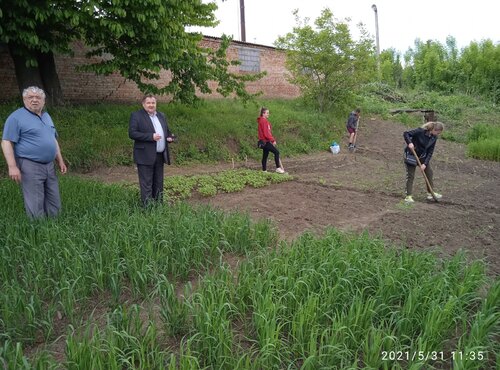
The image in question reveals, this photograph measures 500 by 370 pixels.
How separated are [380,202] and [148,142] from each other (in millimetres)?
4211

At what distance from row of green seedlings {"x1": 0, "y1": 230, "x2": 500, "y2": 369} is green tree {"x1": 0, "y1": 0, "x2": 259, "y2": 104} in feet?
22.0

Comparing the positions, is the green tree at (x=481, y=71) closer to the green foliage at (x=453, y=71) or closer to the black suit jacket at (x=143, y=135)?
the green foliage at (x=453, y=71)

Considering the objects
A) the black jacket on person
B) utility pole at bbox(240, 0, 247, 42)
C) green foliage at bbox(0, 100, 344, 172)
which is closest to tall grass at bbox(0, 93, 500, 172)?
green foliage at bbox(0, 100, 344, 172)

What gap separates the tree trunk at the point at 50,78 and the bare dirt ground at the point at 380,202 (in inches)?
119

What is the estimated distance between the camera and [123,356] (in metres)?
2.38

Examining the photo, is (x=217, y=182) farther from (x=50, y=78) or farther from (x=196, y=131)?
(x=50, y=78)

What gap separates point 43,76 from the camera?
1081cm

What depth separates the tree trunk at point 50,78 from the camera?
35.1ft

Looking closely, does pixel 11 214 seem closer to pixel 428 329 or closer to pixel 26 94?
pixel 26 94

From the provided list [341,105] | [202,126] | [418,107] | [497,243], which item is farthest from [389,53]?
[497,243]

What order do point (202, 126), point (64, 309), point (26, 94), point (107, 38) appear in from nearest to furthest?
1. point (64, 309)
2. point (26, 94)
3. point (107, 38)
4. point (202, 126)

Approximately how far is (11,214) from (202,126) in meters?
7.84

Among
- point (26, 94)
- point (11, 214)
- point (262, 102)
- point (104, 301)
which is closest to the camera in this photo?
point (104, 301)

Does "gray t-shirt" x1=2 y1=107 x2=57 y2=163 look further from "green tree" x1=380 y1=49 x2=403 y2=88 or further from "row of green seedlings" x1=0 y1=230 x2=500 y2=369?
"green tree" x1=380 y1=49 x2=403 y2=88
